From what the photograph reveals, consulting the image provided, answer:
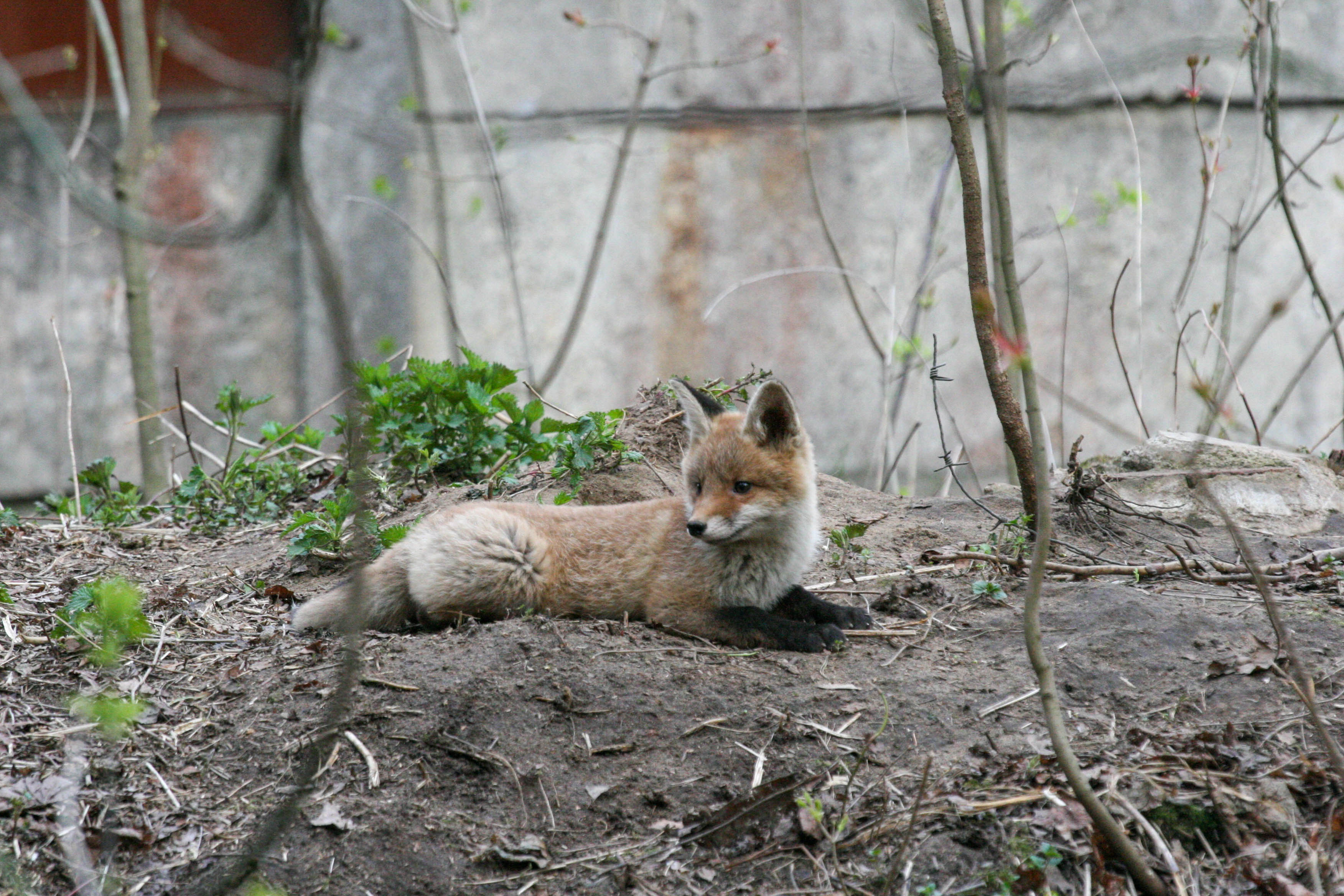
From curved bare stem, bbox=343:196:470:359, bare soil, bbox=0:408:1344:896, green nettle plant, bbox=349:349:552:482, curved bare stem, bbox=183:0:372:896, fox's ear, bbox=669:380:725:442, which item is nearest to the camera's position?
curved bare stem, bbox=183:0:372:896

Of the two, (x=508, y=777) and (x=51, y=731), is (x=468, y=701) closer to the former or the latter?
(x=508, y=777)

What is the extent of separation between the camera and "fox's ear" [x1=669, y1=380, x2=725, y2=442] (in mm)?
4445

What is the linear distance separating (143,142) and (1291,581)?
6750 mm

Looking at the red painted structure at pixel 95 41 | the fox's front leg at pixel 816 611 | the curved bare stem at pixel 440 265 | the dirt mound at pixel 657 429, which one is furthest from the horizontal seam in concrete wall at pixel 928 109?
the fox's front leg at pixel 816 611

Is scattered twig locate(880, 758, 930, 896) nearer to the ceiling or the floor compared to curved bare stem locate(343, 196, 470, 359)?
nearer to the floor

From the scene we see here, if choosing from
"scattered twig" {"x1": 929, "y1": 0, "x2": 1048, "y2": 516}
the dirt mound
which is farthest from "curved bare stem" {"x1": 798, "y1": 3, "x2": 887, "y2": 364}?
"scattered twig" {"x1": 929, "y1": 0, "x2": 1048, "y2": 516}

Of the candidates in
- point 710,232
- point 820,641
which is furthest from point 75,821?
point 710,232

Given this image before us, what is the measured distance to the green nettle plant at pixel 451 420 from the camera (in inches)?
215

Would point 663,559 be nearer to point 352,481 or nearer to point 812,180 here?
point 352,481

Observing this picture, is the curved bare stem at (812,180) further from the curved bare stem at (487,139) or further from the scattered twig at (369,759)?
the scattered twig at (369,759)

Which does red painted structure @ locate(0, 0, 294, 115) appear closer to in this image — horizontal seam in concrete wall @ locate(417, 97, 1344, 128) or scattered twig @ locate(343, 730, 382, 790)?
horizontal seam in concrete wall @ locate(417, 97, 1344, 128)

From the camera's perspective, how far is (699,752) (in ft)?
10.4

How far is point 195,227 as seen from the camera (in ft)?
25.0

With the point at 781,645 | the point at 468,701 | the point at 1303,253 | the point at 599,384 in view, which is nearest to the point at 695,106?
the point at 599,384
